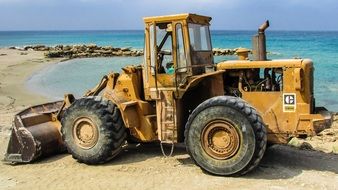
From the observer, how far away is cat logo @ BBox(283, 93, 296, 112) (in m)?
8.67

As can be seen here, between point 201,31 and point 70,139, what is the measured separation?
3.18 m

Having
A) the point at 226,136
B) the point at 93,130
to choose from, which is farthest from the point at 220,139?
the point at 93,130

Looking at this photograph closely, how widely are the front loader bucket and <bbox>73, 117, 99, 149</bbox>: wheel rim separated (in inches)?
30.3

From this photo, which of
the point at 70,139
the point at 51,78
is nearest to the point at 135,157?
the point at 70,139

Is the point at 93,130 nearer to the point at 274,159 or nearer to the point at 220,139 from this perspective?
the point at 220,139

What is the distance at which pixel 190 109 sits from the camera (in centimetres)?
978

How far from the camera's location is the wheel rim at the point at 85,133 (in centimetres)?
961

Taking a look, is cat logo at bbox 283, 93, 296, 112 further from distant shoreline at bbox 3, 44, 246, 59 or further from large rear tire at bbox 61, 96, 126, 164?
distant shoreline at bbox 3, 44, 246, 59

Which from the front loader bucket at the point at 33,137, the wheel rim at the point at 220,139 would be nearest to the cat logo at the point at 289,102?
the wheel rim at the point at 220,139

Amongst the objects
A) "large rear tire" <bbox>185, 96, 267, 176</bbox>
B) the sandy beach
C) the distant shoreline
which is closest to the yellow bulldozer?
"large rear tire" <bbox>185, 96, 267, 176</bbox>

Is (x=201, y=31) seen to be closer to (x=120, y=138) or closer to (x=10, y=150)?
(x=120, y=138)

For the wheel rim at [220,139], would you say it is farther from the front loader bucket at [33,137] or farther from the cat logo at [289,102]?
the front loader bucket at [33,137]

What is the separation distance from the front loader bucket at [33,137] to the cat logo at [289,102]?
4.53 m

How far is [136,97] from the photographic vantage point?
9.86m
